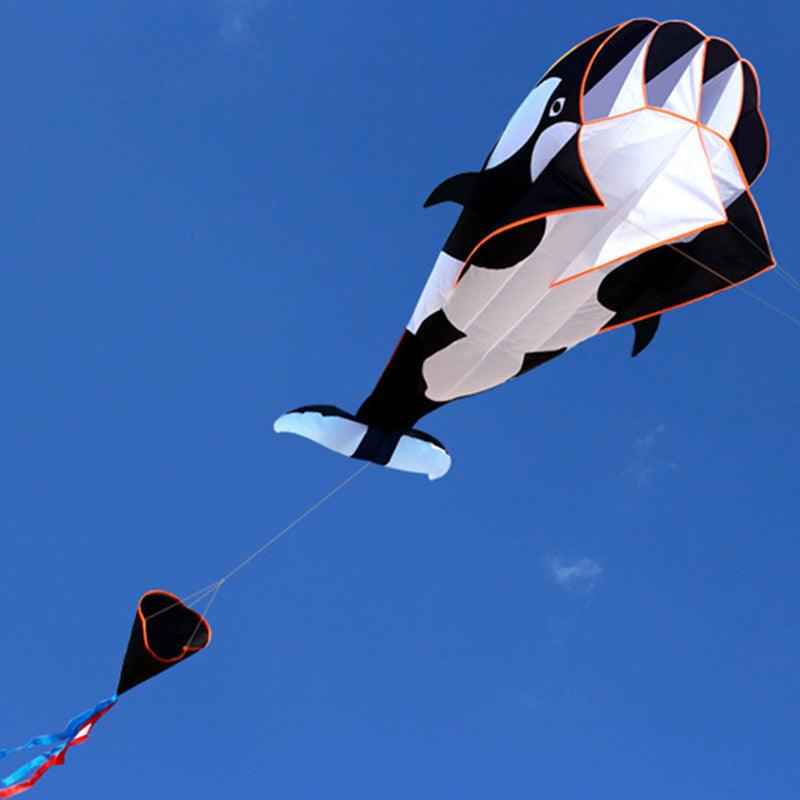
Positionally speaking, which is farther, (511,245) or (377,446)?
(377,446)

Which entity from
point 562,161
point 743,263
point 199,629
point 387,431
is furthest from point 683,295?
point 199,629

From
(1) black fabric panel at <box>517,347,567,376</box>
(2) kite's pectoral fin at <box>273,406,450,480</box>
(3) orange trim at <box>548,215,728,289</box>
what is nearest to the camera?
(3) orange trim at <box>548,215,728,289</box>

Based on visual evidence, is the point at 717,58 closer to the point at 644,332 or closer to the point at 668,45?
the point at 668,45

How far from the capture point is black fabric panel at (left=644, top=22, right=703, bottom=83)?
8125mm

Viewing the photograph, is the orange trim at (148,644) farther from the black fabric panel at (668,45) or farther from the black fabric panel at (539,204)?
the black fabric panel at (668,45)

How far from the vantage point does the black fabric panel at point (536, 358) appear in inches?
400

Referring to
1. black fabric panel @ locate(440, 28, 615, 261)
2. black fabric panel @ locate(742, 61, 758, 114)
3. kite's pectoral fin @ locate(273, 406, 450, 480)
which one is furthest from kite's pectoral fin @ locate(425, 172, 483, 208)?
kite's pectoral fin @ locate(273, 406, 450, 480)

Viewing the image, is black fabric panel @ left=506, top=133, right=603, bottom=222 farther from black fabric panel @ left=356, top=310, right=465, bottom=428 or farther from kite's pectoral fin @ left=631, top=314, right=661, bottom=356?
kite's pectoral fin @ left=631, top=314, right=661, bottom=356

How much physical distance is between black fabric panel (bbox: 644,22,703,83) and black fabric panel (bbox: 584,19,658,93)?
0.50ft

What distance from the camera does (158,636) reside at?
9.51 m

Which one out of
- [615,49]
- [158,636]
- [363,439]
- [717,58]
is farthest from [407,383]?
[717,58]

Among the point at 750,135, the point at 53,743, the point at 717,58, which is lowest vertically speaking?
the point at 53,743

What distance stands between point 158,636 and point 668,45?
328 inches

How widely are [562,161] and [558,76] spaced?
1.24 m
